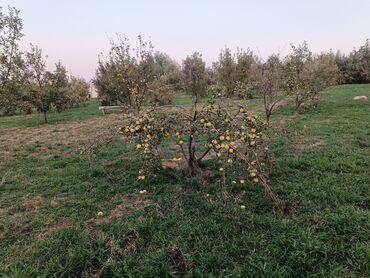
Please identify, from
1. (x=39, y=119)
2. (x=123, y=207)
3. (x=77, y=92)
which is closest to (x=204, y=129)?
(x=123, y=207)

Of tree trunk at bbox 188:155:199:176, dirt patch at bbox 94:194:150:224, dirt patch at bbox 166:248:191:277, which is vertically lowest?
dirt patch at bbox 166:248:191:277

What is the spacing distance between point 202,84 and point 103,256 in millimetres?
15719

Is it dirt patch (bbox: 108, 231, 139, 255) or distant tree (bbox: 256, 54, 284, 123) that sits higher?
distant tree (bbox: 256, 54, 284, 123)

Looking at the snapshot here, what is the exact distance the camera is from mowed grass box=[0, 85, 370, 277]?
2.65 meters

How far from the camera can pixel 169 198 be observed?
156 inches

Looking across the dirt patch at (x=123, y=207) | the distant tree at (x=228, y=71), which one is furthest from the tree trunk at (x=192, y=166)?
the distant tree at (x=228, y=71)

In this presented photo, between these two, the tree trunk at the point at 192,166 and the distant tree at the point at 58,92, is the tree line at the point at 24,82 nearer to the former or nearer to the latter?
the distant tree at the point at 58,92

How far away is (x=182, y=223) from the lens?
3.32m

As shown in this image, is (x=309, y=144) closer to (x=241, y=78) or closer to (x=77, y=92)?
(x=241, y=78)

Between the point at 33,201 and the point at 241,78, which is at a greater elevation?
the point at 241,78

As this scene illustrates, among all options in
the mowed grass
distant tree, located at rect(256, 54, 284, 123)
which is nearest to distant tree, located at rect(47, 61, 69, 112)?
the mowed grass

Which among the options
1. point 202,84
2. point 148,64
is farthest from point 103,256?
point 202,84

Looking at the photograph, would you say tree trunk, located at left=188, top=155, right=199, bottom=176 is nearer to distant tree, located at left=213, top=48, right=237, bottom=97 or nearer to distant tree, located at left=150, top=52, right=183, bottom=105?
distant tree, located at left=150, top=52, right=183, bottom=105

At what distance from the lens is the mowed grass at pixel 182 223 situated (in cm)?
265
